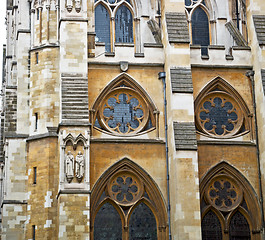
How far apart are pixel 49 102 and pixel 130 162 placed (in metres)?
3.74

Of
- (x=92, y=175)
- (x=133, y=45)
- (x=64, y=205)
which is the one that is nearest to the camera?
(x=64, y=205)

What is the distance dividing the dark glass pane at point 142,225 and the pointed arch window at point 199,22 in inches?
304

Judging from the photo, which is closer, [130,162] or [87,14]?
[130,162]

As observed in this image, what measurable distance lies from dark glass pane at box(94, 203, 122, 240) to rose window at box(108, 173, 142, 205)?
0.46 metres

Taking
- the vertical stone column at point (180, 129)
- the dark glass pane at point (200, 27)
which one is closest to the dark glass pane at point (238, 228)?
the vertical stone column at point (180, 129)

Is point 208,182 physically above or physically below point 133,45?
below

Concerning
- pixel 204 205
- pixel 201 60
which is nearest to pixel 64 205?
pixel 204 205

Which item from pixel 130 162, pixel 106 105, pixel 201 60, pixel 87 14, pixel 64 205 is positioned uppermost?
pixel 87 14

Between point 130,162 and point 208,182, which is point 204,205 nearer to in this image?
point 208,182

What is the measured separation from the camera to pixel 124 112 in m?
26.0

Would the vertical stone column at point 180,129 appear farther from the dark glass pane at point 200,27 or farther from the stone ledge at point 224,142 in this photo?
the dark glass pane at point 200,27

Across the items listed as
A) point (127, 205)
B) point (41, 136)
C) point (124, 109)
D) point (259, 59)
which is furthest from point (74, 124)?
point (259, 59)

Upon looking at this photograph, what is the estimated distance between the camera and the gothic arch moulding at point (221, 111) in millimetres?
26281

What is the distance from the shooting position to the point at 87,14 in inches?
1077
